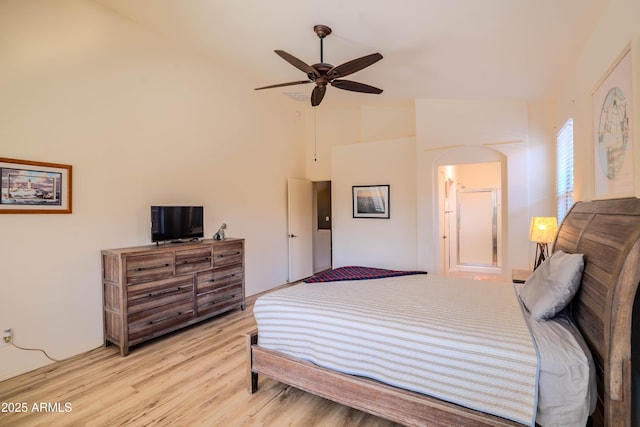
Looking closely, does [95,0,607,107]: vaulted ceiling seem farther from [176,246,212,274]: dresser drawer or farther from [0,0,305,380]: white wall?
[176,246,212,274]: dresser drawer

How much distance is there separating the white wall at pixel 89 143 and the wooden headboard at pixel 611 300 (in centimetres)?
403

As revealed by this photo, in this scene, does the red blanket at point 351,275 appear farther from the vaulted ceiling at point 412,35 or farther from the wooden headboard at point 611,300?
the vaulted ceiling at point 412,35

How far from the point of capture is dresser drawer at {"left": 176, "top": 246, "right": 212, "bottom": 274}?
11.3 ft

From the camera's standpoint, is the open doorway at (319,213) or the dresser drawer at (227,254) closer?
the dresser drawer at (227,254)

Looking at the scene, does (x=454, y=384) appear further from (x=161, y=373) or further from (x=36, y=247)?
(x=36, y=247)

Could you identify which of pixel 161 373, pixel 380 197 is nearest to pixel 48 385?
pixel 161 373

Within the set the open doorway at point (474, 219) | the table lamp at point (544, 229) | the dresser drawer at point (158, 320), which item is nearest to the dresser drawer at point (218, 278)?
the dresser drawer at point (158, 320)

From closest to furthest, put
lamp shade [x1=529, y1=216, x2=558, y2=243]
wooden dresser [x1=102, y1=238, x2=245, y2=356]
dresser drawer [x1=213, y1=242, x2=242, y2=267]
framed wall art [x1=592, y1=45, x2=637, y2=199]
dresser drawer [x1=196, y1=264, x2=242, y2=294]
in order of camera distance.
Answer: framed wall art [x1=592, y1=45, x2=637, y2=199], wooden dresser [x1=102, y1=238, x2=245, y2=356], lamp shade [x1=529, y1=216, x2=558, y2=243], dresser drawer [x1=196, y1=264, x2=242, y2=294], dresser drawer [x1=213, y1=242, x2=242, y2=267]

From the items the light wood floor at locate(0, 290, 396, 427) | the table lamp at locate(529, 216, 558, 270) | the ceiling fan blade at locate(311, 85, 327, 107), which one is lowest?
the light wood floor at locate(0, 290, 396, 427)

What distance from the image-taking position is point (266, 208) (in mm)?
5332

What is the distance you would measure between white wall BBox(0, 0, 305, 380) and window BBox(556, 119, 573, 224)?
4.32m

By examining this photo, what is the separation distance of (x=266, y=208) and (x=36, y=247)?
3.10m

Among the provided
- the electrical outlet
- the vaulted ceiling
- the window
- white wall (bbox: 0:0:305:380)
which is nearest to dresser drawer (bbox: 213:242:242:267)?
white wall (bbox: 0:0:305:380)

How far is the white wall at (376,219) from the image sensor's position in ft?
16.6
